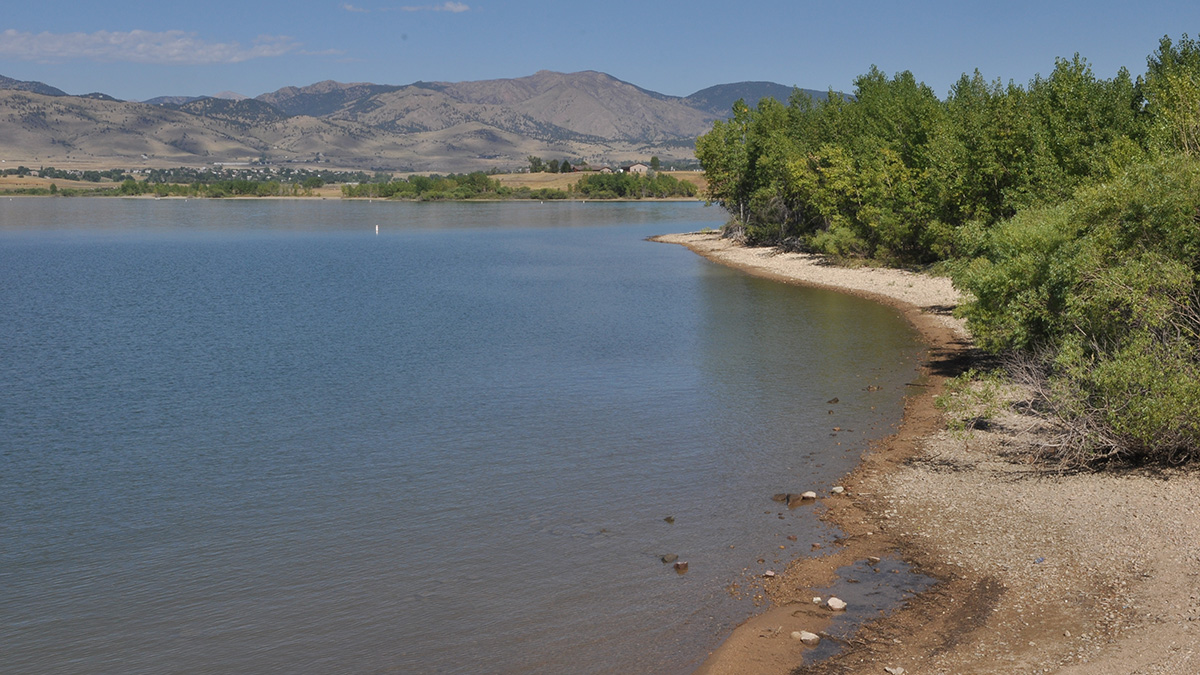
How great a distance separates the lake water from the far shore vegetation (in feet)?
15.9

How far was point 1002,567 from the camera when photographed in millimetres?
15305

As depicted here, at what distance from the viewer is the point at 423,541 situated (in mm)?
17641

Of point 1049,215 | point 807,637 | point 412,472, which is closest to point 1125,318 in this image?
point 1049,215

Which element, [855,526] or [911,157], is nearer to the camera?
[855,526]

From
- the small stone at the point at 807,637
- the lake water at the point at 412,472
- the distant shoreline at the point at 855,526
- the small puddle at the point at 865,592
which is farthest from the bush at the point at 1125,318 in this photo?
the small stone at the point at 807,637

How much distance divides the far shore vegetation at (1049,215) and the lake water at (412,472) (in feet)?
15.9

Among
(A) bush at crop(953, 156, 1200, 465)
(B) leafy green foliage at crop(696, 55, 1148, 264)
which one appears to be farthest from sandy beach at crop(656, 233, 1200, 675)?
(B) leafy green foliage at crop(696, 55, 1148, 264)

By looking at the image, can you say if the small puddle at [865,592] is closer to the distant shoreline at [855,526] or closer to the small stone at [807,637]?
the small stone at [807,637]

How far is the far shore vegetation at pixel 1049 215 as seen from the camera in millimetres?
18562

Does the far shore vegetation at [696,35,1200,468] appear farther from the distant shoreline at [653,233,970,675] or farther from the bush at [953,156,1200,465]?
the distant shoreline at [653,233,970,675]

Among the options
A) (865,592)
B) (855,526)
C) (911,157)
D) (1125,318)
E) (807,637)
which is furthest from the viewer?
(911,157)

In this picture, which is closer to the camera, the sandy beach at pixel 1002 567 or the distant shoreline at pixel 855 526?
the sandy beach at pixel 1002 567

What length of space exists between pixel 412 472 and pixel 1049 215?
18508mm

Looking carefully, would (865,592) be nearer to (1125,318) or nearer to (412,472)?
(1125,318)
